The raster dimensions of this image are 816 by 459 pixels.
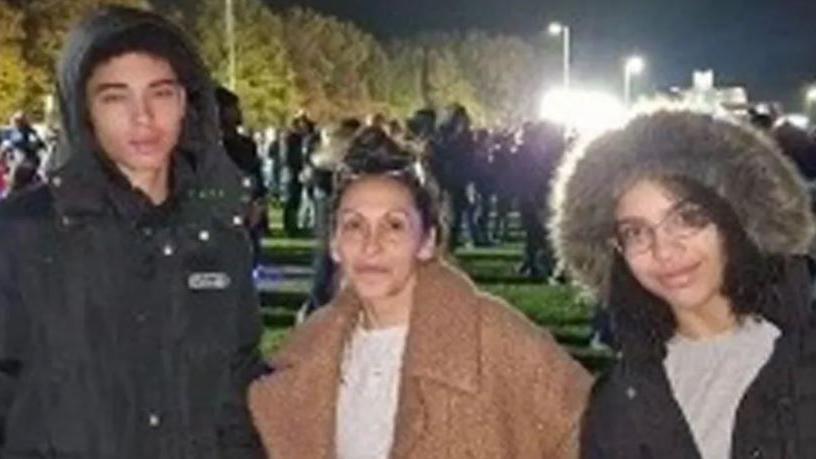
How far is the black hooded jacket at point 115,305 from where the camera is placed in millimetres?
3510

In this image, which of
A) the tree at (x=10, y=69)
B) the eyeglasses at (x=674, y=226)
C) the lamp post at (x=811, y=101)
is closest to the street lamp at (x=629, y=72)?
the lamp post at (x=811, y=101)

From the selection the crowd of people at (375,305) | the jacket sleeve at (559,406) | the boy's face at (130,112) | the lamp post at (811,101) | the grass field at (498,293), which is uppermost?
the lamp post at (811,101)

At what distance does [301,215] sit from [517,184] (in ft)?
25.5

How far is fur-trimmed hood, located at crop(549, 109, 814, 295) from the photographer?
3559mm

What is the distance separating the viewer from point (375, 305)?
Result: 4.02 meters

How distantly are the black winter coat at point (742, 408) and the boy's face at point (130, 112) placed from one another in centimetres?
111

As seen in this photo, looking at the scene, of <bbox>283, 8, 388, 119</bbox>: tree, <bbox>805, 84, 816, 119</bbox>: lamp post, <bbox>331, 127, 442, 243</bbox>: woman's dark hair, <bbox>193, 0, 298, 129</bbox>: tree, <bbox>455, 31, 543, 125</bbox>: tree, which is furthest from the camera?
<bbox>455, 31, 543, 125</bbox>: tree

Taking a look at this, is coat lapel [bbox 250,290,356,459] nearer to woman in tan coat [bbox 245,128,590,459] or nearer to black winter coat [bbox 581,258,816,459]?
woman in tan coat [bbox 245,128,590,459]

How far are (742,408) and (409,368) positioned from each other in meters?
0.86

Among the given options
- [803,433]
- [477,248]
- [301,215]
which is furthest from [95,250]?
[301,215]

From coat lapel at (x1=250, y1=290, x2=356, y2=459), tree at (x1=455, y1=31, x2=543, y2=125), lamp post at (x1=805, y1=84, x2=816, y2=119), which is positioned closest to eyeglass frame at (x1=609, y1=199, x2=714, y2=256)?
coat lapel at (x1=250, y1=290, x2=356, y2=459)

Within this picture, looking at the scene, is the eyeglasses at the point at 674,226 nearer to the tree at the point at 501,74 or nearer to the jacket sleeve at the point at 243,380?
the jacket sleeve at the point at 243,380

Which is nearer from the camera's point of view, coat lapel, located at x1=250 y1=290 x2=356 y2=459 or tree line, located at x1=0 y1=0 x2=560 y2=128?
coat lapel, located at x1=250 y1=290 x2=356 y2=459

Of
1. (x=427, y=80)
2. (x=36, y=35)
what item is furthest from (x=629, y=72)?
(x=36, y=35)
